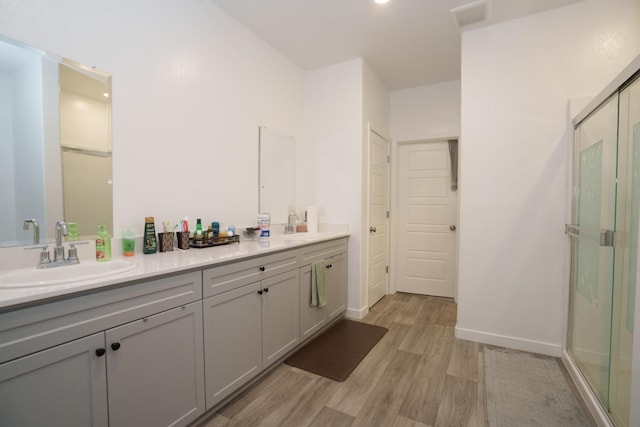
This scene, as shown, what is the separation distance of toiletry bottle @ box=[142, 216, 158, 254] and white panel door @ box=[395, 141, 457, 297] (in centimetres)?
316

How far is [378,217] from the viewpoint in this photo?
3.74 metres

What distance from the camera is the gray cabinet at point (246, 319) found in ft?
5.45

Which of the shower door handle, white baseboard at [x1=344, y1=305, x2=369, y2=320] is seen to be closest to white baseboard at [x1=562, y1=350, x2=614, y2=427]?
the shower door handle

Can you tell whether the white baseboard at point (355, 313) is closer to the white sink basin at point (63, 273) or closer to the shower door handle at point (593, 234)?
the shower door handle at point (593, 234)

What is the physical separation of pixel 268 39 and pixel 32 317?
2765 millimetres

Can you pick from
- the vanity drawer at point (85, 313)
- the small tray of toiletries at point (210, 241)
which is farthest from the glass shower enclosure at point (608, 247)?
the small tray of toiletries at point (210, 241)

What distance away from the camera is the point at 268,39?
286 centimetres

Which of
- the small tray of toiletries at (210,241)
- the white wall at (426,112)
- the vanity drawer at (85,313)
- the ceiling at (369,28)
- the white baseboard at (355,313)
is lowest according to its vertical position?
the white baseboard at (355,313)

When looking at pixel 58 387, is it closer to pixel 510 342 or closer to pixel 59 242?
pixel 59 242

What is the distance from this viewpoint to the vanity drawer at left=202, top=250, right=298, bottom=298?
165cm

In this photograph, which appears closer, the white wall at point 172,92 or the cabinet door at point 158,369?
the cabinet door at point 158,369

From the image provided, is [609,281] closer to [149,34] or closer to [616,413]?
[616,413]

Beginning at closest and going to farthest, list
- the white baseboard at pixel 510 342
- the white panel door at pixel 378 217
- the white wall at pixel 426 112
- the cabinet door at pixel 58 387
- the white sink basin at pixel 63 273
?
the cabinet door at pixel 58 387, the white sink basin at pixel 63 273, the white baseboard at pixel 510 342, the white panel door at pixel 378 217, the white wall at pixel 426 112

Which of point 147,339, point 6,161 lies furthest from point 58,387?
point 6,161
